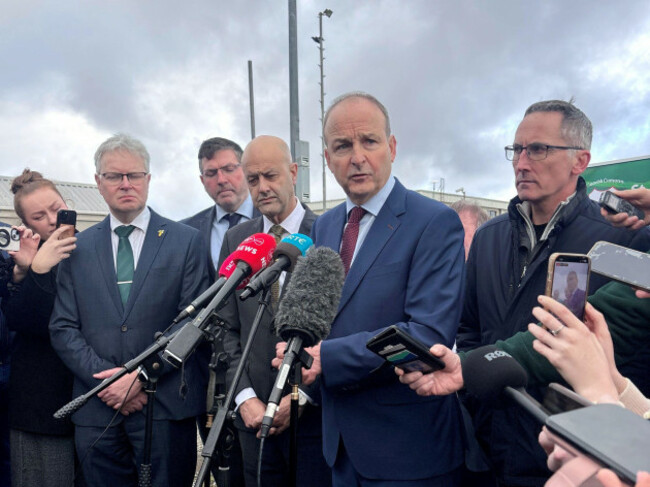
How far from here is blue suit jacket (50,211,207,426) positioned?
10.7ft

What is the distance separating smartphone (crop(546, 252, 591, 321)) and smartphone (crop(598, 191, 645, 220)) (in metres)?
0.84

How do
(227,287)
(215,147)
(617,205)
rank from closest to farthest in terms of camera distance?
(227,287) < (617,205) < (215,147)

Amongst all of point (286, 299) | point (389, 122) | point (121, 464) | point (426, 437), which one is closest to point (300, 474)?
point (426, 437)

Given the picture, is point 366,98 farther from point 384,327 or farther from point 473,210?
point 473,210

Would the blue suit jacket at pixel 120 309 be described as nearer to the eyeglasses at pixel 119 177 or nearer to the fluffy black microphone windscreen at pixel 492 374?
the eyeglasses at pixel 119 177

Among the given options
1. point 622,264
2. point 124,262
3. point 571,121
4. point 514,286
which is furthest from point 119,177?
point 622,264

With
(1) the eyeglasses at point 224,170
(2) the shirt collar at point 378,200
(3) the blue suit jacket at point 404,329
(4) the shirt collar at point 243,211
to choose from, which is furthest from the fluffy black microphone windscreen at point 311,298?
(1) the eyeglasses at point 224,170

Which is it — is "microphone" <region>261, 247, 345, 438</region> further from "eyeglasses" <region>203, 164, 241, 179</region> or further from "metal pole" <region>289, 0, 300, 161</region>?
"metal pole" <region>289, 0, 300, 161</region>

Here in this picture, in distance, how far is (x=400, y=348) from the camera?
1.67m

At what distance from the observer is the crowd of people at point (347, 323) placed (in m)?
2.19

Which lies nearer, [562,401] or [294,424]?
[562,401]

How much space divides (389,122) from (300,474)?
196cm

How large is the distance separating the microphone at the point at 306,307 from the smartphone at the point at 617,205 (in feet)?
4.32

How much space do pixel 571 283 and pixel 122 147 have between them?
3.05 m
